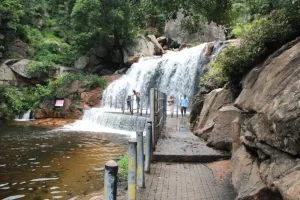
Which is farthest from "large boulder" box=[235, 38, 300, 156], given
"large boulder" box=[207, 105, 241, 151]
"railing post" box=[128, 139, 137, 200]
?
"large boulder" box=[207, 105, 241, 151]

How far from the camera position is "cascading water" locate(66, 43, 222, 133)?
2158 cm

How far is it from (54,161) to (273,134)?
29.5ft

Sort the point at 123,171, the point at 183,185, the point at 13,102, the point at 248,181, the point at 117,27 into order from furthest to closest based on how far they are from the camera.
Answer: the point at 117,27 < the point at 13,102 < the point at 123,171 < the point at 183,185 < the point at 248,181

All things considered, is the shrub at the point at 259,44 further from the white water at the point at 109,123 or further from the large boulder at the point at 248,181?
the white water at the point at 109,123

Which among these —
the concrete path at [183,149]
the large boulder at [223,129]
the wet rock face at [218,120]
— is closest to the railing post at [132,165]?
the concrete path at [183,149]

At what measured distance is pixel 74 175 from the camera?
10.5m

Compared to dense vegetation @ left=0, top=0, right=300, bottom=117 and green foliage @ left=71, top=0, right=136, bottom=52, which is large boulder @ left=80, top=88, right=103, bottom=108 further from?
green foliage @ left=71, top=0, right=136, bottom=52

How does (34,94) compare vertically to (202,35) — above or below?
below

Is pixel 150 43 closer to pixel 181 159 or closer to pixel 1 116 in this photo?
pixel 1 116

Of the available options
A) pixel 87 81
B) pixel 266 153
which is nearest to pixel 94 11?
pixel 87 81

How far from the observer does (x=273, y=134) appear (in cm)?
517

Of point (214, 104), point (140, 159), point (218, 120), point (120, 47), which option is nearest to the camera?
point (140, 159)

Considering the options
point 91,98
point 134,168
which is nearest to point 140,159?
point 134,168

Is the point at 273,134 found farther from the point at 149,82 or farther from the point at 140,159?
the point at 149,82
